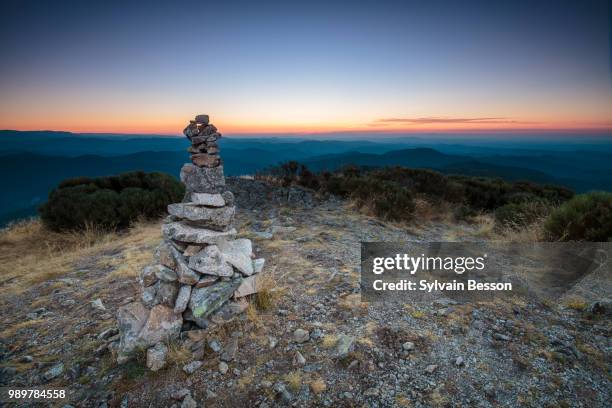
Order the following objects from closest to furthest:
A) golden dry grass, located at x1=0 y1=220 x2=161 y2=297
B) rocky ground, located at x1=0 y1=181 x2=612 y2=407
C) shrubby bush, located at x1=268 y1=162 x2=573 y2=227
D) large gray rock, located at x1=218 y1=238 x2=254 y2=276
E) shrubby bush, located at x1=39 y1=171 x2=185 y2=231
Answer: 1. rocky ground, located at x1=0 y1=181 x2=612 y2=407
2. large gray rock, located at x1=218 y1=238 x2=254 y2=276
3. golden dry grass, located at x1=0 y1=220 x2=161 y2=297
4. shrubby bush, located at x1=39 y1=171 x2=185 y2=231
5. shrubby bush, located at x1=268 y1=162 x2=573 y2=227

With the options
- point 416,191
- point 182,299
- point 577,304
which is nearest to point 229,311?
point 182,299

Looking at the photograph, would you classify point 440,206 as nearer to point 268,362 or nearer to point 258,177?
point 258,177

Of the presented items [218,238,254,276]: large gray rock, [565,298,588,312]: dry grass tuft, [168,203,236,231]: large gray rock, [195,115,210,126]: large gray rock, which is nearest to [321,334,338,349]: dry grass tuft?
[218,238,254,276]: large gray rock

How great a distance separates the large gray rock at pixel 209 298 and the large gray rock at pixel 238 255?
12.4 inches

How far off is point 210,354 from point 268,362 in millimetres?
806

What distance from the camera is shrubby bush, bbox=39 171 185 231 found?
33.9 feet

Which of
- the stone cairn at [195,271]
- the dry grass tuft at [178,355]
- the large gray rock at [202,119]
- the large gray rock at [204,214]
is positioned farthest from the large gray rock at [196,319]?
the large gray rock at [202,119]

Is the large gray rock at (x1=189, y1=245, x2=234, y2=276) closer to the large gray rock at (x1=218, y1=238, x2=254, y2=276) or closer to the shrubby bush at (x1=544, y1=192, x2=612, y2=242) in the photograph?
the large gray rock at (x1=218, y1=238, x2=254, y2=276)

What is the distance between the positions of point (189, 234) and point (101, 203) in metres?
8.34

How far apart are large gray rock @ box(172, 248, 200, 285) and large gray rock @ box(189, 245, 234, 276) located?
3.1 inches

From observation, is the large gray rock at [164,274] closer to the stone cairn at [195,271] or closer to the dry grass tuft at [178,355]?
the stone cairn at [195,271]

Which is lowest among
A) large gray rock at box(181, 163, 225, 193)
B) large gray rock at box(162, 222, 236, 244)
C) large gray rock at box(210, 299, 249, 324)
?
large gray rock at box(210, 299, 249, 324)

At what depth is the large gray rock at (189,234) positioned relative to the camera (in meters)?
4.45

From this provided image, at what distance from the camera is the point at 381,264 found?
674 cm
